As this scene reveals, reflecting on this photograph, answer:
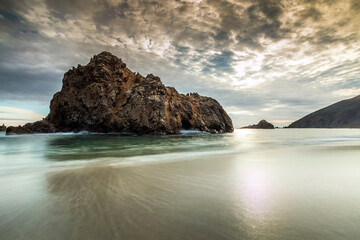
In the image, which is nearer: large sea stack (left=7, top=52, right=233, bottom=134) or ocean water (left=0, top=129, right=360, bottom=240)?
ocean water (left=0, top=129, right=360, bottom=240)

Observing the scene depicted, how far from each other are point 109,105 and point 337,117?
201 m

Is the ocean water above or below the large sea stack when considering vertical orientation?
below

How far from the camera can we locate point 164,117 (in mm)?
35875

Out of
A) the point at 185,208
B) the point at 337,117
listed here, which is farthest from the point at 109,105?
the point at 337,117

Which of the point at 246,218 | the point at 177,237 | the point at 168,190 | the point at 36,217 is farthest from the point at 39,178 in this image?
the point at 246,218

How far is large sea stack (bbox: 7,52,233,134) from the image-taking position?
3569cm

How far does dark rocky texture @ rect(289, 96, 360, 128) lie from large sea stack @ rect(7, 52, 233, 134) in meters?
171

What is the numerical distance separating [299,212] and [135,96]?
37948mm

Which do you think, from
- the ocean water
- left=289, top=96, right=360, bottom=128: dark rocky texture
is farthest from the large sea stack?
left=289, top=96, right=360, bottom=128: dark rocky texture

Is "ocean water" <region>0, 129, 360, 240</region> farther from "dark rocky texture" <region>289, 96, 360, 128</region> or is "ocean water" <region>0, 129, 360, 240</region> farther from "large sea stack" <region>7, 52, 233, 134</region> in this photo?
"dark rocky texture" <region>289, 96, 360, 128</region>

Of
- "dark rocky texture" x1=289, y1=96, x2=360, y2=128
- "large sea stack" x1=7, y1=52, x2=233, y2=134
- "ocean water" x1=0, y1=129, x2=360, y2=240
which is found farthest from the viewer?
"dark rocky texture" x1=289, y1=96, x2=360, y2=128

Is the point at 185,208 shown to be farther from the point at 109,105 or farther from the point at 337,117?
the point at 337,117

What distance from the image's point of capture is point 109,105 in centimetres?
3775

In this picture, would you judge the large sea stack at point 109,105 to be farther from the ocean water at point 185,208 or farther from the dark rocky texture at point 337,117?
the dark rocky texture at point 337,117
